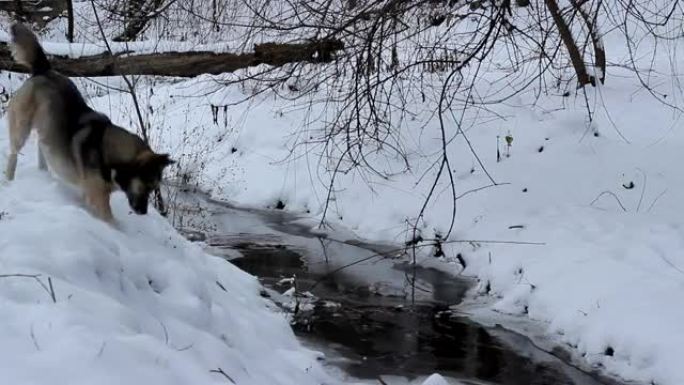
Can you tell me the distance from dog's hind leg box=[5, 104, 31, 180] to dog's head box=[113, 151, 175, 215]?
88 cm

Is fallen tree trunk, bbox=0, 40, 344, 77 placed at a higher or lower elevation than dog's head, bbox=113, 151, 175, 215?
higher

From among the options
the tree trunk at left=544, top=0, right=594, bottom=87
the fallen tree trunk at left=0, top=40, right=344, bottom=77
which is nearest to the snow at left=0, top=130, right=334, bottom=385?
the tree trunk at left=544, top=0, right=594, bottom=87

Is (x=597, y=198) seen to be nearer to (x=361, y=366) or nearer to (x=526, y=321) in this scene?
(x=526, y=321)

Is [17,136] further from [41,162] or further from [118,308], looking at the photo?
[118,308]

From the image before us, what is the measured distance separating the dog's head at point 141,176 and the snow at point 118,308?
22 centimetres

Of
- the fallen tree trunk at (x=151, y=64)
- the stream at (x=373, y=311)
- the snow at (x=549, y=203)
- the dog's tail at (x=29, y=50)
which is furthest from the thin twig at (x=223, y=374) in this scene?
the fallen tree trunk at (x=151, y=64)

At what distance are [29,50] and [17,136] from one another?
1.95 ft

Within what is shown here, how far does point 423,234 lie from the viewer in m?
9.21

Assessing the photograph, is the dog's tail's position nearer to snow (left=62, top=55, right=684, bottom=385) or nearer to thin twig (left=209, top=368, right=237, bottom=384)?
snow (left=62, top=55, right=684, bottom=385)

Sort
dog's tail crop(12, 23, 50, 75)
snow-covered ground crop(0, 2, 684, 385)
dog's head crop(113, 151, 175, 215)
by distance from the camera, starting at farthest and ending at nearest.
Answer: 1. dog's tail crop(12, 23, 50, 75)
2. dog's head crop(113, 151, 175, 215)
3. snow-covered ground crop(0, 2, 684, 385)

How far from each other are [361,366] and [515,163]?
498 centimetres

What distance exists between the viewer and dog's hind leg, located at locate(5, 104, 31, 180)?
5469mm

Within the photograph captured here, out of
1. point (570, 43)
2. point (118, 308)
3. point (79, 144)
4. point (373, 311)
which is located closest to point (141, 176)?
point (79, 144)

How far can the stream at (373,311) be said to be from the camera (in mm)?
5719
